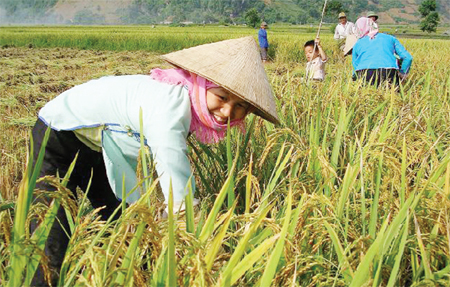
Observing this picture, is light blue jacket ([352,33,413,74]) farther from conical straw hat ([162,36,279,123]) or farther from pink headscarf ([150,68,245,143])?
pink headscarf ([150,68,245,143])

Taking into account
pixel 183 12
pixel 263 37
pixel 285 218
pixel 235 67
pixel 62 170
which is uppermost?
pixel 183 12

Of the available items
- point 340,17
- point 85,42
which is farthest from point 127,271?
point 85,42

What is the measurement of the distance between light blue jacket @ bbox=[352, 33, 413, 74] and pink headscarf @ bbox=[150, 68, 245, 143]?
108 inches

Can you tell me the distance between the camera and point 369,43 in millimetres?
3977

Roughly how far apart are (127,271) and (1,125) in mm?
3429

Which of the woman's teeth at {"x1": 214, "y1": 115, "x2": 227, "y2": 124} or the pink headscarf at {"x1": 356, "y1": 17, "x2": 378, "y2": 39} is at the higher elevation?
the pink headscarf at {"x1": 356, "y1": 17, "x2": 378, "y2": 39}

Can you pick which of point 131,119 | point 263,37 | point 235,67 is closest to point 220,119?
Result: point 235,67

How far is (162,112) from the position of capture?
115 centimetres

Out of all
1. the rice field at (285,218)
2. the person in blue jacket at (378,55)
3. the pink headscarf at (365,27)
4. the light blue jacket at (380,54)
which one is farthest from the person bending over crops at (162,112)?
the pink headscarf at (365,27)

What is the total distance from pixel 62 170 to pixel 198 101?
1.99 ft

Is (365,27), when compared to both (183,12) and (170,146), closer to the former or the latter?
(170,146)

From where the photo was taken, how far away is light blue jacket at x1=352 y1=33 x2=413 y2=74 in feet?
12.2

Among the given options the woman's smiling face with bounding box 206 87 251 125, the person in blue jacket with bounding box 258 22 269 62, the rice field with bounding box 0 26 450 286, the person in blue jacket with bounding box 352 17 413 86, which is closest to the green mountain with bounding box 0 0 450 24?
the person in blue jacket with bounding box 258 22 269 62

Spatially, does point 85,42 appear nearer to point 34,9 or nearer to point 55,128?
point 55,128
